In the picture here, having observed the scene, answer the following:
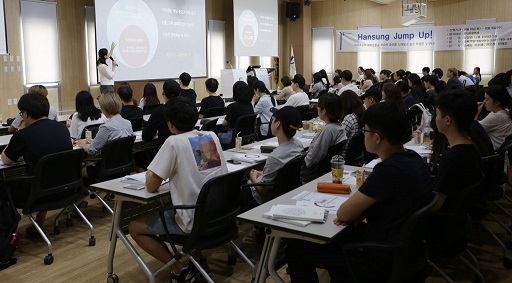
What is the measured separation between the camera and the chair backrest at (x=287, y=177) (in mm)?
3203

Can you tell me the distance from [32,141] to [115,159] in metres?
0.87

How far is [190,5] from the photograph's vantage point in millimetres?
10570

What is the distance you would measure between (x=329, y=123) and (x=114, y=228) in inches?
71.8

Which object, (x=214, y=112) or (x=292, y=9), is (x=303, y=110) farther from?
(x=292, y=9)

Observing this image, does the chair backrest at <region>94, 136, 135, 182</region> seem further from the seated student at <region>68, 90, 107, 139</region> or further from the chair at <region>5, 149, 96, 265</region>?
the seated student at <region>68, 90, 107, 139</region>

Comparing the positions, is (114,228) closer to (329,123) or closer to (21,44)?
(329,123)

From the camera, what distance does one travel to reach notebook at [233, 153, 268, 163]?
3761 millimetres

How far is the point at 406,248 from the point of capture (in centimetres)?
214

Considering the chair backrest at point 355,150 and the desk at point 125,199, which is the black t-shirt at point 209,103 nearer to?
the chair backrest at point 355,150

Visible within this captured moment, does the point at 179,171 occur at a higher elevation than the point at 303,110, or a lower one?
lower

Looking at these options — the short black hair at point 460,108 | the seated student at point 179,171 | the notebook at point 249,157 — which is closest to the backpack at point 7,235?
the seated student at point 179,171

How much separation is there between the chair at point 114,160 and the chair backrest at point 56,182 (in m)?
0.37

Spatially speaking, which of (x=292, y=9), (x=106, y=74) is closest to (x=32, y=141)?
(x=106, y=74)

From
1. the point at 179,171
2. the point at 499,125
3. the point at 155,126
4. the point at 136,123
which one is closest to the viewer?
the point at 179,171
